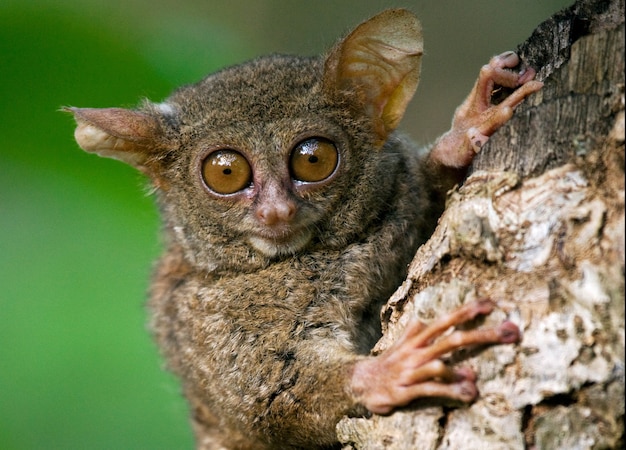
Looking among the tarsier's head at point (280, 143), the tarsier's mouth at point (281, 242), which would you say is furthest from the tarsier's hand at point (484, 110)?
the tarsier's mouth at point (281, 242)

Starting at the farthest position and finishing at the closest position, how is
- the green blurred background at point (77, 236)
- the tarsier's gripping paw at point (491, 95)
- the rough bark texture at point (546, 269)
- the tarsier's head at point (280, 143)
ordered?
the green blurred background at point (77, 236), the tarsier's head at point (280, 143), the tarsier's gripping paw at point (491, 95), the rough bark texture at point (546, 269)

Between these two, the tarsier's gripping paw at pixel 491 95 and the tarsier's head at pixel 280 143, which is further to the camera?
the tarsier's head at pixel 280 143

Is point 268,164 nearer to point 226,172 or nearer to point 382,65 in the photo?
point 226,172

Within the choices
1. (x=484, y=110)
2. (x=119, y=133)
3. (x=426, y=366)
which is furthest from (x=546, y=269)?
(x=119, y=133)

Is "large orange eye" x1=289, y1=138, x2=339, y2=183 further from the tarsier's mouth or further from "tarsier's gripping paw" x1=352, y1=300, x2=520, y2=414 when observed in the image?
"tarsier's gripping paw" x1=352, y1=300, x2=520, y2=414

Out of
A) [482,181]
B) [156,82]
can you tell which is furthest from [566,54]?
[156,82]

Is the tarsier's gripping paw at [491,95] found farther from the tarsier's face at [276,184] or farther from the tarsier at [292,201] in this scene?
the tarsier's face at [276,184]

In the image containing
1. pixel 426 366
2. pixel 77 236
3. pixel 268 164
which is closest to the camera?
pixel 426 366
